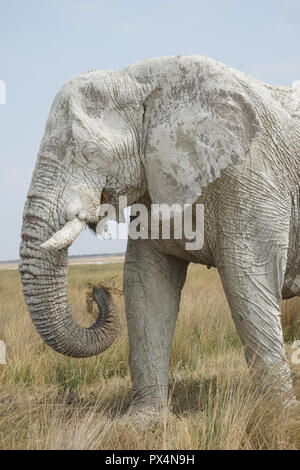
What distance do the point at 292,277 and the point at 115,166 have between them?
1.65 meters

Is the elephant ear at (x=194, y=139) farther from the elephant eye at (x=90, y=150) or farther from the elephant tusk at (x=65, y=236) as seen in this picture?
the elephant tusk at (x=65, y=236)

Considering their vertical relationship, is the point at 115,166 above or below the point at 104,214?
above

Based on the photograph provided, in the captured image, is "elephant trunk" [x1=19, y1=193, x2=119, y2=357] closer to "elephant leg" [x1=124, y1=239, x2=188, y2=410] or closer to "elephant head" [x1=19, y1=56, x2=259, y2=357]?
"elephant head" [x1=19, y1=56, x2=259, y2=357]

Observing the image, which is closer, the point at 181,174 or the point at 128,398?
the point at 181,174

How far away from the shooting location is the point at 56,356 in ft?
22.0

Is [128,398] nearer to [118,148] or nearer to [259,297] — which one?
[259,297]

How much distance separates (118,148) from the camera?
13.8 ft

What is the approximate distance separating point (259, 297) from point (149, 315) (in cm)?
94

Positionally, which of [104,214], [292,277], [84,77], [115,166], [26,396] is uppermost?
[84,77]

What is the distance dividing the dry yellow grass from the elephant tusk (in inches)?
39.1

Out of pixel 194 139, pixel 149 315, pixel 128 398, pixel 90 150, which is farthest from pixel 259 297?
pixel 128 398

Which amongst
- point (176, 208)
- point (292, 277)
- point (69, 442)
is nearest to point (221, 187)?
point (176, 208)

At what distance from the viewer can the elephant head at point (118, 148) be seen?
4090 millimetres

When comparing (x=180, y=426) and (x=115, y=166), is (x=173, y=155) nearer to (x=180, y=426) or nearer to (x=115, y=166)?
(x=115, y=166)
